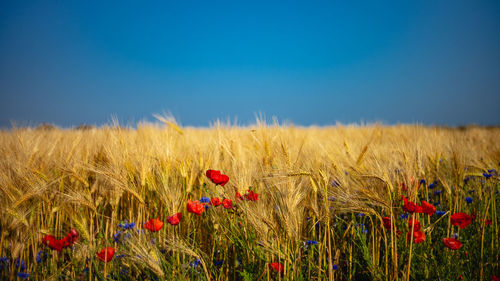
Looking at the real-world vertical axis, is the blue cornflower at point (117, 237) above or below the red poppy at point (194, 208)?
below

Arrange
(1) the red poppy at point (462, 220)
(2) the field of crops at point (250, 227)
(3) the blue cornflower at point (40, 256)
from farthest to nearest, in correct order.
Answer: (3) the blue cornflower at point (40, 256), (1) the red poppy at point (462, 220), (2) the field of crops at point (250, 227)

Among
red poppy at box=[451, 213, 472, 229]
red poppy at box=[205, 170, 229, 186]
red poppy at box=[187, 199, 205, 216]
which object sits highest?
red poppy at box=[205, 170, 229, 186]

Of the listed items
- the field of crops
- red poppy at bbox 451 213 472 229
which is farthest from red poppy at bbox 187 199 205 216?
red poppy at bbox 451 213 472 229

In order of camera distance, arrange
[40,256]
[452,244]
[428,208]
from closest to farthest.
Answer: [452,244]
[428,208]
[40,256]

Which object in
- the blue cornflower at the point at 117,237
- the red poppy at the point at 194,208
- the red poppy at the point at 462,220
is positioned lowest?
the blue cornflower at the point at 117,237

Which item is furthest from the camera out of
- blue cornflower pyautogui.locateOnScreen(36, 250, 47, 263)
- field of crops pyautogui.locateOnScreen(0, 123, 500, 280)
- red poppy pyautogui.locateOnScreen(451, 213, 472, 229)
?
blue cornflower pyautogui.locateOnScreen(36, 250, 47, 263)

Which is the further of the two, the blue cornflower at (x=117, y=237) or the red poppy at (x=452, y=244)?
the blue cornflower at (x=117, y=237)

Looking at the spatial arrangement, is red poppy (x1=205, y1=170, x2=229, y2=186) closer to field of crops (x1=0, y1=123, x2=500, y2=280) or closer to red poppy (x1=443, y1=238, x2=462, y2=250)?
field of crops (x1=0, y1=123, x2=500, y2=280)

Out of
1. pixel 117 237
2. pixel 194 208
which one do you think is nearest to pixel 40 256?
pixel 117 237

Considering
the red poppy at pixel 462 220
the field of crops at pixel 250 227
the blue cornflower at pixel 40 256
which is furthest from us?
the blue cornflower at pixel 40 256

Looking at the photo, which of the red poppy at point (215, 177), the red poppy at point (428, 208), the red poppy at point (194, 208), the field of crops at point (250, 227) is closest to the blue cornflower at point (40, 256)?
the field of crops at point (250, 227)

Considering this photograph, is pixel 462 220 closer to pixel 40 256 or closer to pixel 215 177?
pixel 215 177

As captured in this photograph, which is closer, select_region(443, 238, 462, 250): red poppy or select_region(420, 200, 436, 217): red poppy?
select_region(443, 238, 462, 250): red poppy

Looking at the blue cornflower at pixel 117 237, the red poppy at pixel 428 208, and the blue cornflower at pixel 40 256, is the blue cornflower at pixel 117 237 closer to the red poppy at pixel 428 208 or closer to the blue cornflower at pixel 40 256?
the blue cornflower at pixel 40 256
